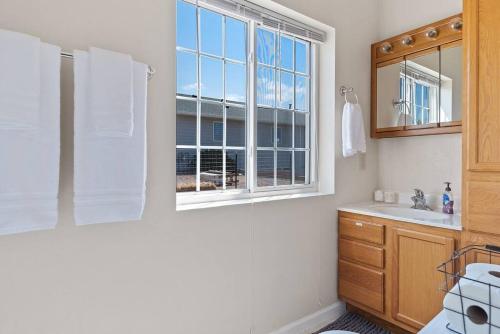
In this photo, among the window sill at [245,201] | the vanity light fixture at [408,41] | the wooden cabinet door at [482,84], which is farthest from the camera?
the vanity light fixture at [408,41]

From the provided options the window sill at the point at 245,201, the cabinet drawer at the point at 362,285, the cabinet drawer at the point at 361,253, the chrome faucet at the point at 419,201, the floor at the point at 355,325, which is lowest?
the floor at the point at 355,325

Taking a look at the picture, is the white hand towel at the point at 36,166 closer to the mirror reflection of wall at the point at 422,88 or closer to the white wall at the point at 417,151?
the mirror reflection of wall at the point at 422,88

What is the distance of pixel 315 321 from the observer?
2.22 meters

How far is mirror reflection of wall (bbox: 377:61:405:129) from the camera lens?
8.07 feet

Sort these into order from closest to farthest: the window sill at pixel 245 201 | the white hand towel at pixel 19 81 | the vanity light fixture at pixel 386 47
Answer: the white hand towel at pixel 19 81 → the window sill at pixel 245 201 → the vanity light fixture at pixel 386 47

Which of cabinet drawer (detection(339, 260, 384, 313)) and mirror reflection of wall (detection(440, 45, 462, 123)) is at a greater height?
mirror reflection of wall (detection(440, 45, 462, 123))

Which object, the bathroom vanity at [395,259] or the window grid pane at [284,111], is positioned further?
the window grid pane at [284,111]

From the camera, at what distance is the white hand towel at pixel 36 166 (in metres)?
1.05

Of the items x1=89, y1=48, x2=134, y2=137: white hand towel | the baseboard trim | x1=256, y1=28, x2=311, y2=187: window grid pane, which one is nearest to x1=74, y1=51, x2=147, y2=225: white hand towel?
x1=89, y1=48, x2=134, y2=137: white hand towel

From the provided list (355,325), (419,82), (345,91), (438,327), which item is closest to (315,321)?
(355,325)

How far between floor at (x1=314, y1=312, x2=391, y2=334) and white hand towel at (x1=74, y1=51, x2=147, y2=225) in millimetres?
1720

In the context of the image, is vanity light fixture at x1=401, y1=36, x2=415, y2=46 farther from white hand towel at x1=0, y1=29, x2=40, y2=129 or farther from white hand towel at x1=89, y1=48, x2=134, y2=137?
white hand towel at x1=0, y1=29, x2=40, y2=129

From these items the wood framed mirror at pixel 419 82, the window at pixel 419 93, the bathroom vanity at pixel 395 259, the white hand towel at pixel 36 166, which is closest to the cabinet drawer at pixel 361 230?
the bathroom vanity at pixel 395 259

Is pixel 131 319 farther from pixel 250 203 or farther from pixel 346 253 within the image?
pixel 346 253
